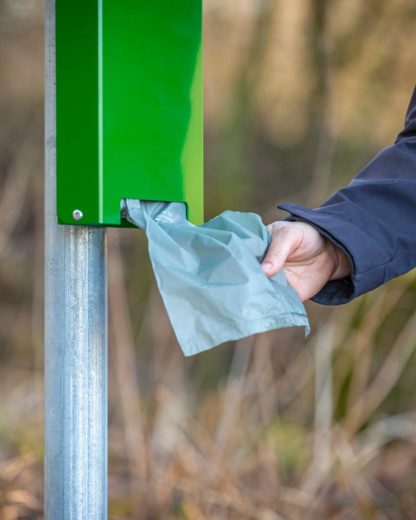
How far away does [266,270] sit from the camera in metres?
1.27

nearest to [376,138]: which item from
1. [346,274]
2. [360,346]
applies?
[360,346]

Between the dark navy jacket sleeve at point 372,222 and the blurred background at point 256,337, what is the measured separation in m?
1.86

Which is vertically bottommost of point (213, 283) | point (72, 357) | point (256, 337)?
point (256, 337)

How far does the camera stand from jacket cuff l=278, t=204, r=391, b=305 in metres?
1.38

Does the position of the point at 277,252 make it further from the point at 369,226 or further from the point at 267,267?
the point at 369,226

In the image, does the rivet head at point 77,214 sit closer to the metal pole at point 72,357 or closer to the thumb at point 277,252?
the metal pole at point 72,357

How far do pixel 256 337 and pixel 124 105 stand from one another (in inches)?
95.7

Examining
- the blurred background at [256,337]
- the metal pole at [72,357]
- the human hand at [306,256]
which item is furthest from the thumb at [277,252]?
the blurred background at [256,337]

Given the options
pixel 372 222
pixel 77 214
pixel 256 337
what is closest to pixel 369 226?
pixel 372 222

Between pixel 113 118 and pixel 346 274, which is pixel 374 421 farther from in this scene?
pixel 113 118

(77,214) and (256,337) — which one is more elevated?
(77,214)

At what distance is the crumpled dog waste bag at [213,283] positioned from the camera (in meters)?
1.19

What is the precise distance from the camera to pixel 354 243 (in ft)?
4.54

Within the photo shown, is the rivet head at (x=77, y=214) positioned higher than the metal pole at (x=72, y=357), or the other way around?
the rivet head at (x=77, y=214)
